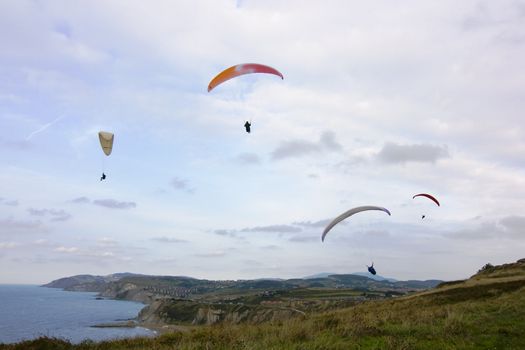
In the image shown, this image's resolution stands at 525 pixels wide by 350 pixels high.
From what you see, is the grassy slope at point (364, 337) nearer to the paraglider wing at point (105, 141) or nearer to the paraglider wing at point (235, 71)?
the paraglider wing at point (235, 71)

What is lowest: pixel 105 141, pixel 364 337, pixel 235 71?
pixel 364 337

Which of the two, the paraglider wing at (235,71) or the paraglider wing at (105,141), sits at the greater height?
→ the paraglider wing at (235,71)

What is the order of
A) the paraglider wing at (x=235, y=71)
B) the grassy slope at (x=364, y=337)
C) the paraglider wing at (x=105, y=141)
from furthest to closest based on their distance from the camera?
the paraglider wing at (x=105, y=141) → the paraglider wing at (x=235, y=71) → the grassy slope at (x=364, y=337)

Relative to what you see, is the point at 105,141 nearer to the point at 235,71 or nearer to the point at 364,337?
the point at 235,71

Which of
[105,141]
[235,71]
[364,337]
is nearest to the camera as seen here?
[364,337]

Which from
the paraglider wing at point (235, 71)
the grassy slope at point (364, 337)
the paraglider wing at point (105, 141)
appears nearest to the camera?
the grassy slope at point (364, 337)

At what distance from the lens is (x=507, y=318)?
16.4 meters

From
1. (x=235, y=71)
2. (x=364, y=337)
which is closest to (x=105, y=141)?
(x=235, y=71)

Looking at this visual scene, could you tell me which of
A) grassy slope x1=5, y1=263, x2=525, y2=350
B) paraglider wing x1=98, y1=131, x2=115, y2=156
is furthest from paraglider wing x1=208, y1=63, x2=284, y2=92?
grassy slope x1=5, y1=263, x2=525, y2=350

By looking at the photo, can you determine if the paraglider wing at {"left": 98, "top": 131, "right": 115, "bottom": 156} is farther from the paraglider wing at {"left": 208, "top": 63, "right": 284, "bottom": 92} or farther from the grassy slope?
the grassy slope

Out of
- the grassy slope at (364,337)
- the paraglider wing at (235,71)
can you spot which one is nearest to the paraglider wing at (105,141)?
the paraglider wing at (235,71)

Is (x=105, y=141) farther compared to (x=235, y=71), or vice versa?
(x=105, y=141)

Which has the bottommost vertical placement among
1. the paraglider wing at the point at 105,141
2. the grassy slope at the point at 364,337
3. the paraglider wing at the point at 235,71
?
the grassy slope at the point at 364,337

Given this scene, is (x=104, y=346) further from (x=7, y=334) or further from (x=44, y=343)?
(x=7, y=334)
